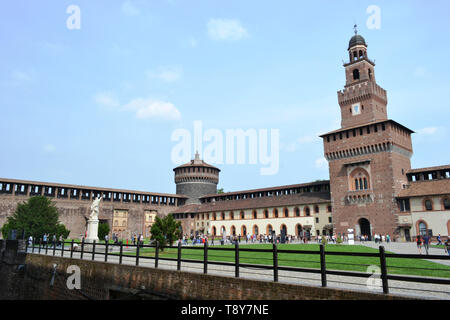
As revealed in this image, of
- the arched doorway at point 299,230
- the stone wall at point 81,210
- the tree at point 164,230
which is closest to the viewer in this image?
the tree at point 164,230

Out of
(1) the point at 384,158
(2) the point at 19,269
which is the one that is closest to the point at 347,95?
(1) the point at 384,158

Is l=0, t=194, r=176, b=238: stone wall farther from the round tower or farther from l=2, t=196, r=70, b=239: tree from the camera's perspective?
l=2, t=196, r=70, b=239: tree

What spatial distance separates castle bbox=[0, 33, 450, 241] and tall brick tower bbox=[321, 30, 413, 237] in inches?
4.3

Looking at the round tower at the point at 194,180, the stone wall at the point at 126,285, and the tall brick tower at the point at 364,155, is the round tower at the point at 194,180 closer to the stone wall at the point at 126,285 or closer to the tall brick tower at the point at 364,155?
the tall brick tower at the point at 364,155

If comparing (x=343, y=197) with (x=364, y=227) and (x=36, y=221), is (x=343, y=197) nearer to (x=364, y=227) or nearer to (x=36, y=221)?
(x=364, y=227)

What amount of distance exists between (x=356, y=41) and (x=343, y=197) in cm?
2194

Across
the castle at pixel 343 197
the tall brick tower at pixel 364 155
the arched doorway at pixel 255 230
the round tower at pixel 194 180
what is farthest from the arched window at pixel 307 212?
the round tower at pixel 194 180

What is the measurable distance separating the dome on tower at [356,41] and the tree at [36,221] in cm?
4397

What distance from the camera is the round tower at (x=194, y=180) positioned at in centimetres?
6675

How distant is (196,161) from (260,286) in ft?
208

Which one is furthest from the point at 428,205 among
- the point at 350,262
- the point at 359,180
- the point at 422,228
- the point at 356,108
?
the point at 350,262

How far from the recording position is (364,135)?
135ft

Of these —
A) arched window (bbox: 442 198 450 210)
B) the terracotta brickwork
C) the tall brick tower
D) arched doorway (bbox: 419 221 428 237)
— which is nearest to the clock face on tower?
the tall brick tower

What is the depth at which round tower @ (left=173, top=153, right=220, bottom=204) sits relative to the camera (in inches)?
2628
